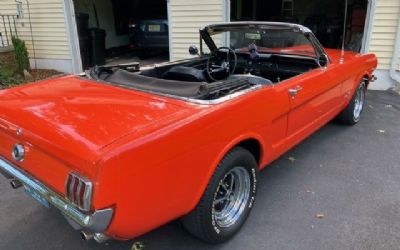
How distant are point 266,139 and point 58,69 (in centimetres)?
802

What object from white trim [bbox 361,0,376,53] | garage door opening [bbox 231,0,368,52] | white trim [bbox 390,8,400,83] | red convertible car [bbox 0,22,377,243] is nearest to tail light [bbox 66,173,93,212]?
red convertible car [bbox 0,22,377,243]

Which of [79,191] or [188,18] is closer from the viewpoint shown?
[79,191]

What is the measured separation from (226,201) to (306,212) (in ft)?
2.56

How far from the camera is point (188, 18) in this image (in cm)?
815

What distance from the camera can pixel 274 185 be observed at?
369 centimetres

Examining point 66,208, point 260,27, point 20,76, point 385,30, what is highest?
point 260,27

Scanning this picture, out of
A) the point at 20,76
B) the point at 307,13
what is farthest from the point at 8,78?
the point at 307,13

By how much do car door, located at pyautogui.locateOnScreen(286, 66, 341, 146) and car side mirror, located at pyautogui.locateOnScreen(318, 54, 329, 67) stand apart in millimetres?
101

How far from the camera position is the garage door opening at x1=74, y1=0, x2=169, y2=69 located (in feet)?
32.1

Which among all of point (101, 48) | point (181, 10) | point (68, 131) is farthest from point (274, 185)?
point (101, 48)

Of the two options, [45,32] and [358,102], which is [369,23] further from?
[45,32]

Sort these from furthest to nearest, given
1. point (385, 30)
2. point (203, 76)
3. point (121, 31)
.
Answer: point (121, 31)
point (385, 30)
point (203, 76)

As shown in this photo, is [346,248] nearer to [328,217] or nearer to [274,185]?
[328,217]

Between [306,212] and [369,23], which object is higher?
[369,23]
